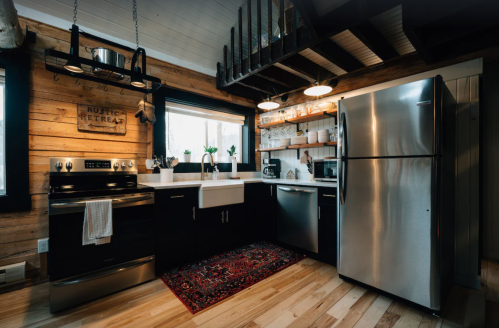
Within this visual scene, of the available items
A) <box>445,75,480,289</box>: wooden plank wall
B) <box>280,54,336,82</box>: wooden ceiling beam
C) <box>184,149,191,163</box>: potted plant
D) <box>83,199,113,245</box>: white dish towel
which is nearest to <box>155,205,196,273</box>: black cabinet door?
<box>83,199,113,245</box>: white dish towel

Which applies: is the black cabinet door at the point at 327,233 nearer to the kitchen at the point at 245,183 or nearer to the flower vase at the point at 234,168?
the kitchen at the point at 245,183

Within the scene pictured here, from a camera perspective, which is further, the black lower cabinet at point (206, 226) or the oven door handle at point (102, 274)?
the black lower cabinet at point (206, 226)

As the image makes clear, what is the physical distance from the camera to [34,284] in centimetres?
205

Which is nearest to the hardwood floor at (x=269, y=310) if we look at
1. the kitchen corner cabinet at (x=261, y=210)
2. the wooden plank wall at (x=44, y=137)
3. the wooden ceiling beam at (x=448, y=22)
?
the wooden plank wall at (x=44, y=137)

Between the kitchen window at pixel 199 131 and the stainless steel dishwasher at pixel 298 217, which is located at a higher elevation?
the kitchen window at pixel 199 131

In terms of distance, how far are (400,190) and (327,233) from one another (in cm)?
95

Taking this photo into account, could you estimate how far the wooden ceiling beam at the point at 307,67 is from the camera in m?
2.51

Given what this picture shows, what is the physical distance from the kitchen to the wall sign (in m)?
0.01

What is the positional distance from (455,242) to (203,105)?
335cm

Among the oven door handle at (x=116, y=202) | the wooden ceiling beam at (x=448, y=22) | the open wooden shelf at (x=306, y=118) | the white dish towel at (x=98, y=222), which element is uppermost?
the wooden ceiling beam at (x=448, y=22)

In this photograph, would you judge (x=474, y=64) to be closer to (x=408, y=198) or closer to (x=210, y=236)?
(x=408, y=198)

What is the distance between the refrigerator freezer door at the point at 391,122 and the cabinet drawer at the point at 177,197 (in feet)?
5.31

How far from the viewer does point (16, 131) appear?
6.52ft

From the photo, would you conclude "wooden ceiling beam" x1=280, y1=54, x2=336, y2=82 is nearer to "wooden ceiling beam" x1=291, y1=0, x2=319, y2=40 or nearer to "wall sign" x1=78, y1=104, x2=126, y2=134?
"wooden ceiling beam" x1=291, y1=0, x2=319, y2=40
